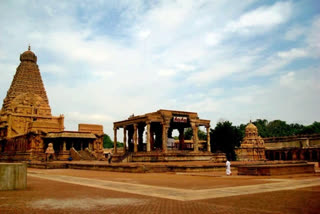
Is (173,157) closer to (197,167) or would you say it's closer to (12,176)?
(197,167)

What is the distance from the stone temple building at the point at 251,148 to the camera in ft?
239

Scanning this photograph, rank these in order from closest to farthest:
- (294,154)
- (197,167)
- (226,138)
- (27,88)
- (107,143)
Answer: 1. (197,167)
2. (226,138)
3. (294,154)
4. (27,88)
5. (107,143)

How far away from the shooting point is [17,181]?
13602 millimetres

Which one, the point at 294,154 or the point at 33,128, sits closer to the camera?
the point at 33,128

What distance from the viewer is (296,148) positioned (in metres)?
73.8

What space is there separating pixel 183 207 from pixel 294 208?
3.22 m

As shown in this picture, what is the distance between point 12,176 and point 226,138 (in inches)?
1985

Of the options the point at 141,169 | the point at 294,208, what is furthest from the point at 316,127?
the point at 294,208

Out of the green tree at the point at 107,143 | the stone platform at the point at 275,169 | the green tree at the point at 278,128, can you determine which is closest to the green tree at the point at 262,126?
the green tree at the point at 278,128

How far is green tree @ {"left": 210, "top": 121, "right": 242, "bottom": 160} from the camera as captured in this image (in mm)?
58944

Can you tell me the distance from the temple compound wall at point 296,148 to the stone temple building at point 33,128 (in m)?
48.5

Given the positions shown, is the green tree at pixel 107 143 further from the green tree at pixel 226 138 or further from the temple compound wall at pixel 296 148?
the green tree at pixel 226 138

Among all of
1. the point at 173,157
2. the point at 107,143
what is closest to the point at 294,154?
the point at 173,157

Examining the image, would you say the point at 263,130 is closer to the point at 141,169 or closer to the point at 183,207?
the point at 141,169
